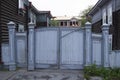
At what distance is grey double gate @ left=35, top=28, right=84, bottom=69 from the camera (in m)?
11.9

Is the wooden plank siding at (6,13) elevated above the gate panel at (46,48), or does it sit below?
above

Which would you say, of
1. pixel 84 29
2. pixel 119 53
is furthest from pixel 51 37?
pixel 119 53

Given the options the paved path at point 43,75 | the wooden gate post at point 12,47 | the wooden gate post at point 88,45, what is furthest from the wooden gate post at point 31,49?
the wooden gate post at point 88,45

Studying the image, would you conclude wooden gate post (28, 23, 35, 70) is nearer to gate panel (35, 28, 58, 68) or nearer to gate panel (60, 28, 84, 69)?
gate panel (35, 28, 58, 68)

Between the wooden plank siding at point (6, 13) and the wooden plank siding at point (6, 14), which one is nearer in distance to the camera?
the wooden plank siding at point (6, 14)

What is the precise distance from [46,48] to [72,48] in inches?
49.7

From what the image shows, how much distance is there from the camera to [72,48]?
470 inches

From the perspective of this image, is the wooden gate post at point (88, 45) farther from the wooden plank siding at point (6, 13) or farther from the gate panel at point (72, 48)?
the wooden plank siding at point (6, 13)

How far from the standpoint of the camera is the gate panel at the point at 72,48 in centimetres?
1189

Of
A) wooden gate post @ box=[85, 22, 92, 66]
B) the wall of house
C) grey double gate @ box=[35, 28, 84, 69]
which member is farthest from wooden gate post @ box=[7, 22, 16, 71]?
the wall of house

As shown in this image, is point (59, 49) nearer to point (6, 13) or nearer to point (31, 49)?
point (31, 49)

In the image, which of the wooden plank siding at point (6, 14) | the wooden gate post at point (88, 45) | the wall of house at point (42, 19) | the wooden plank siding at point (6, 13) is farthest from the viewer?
the wall of house at point (42, 19)

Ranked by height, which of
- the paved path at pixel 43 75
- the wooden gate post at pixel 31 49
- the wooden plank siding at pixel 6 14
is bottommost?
the paved path at pixel 43 75

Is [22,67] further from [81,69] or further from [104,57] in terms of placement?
[104,57]
